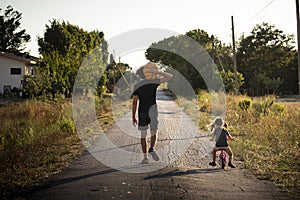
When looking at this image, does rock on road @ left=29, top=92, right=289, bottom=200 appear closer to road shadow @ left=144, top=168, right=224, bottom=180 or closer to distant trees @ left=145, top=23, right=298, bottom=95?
road shadow @ left=144, top=168, right=224, bottom=180

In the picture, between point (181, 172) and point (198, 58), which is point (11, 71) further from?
point (181, 172)

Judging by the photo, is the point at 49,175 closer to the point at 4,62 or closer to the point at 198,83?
the point at 198,83

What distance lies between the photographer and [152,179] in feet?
18.1

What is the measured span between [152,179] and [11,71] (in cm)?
4469

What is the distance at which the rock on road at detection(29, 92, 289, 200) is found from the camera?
4727 mm

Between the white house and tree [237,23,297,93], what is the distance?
1348 inches

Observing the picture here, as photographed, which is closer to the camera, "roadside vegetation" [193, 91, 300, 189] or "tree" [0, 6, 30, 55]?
"roadside vegetation" [193, 91, 300, 189]

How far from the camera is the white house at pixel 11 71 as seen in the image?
148ft

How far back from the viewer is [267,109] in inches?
584

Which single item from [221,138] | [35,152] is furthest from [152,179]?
[35,152]

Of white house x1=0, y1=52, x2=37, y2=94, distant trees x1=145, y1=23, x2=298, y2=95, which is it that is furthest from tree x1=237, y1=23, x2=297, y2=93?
white house x1=0, y1=52, x2=37, y2=94

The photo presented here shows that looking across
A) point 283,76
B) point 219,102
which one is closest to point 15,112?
point 219,102

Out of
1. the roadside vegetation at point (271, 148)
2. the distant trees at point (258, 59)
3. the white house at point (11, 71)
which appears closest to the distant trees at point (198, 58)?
the distant trees at point (258, 59)

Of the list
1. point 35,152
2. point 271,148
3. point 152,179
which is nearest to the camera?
point 152,179
